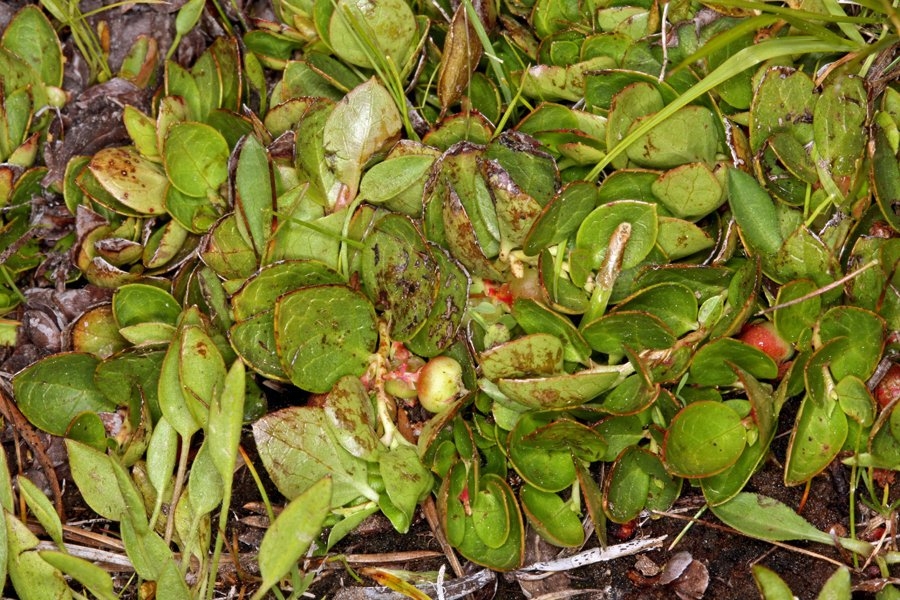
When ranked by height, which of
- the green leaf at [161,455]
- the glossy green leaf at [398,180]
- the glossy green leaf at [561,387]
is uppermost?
the glossy green leaf at [398,180]

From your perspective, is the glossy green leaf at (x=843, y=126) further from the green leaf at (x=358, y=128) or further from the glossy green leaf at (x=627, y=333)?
the green leaf at (x=358, y=128)

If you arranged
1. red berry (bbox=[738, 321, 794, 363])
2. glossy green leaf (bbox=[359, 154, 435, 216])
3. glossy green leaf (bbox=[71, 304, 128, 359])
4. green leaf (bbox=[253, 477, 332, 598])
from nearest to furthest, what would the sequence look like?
green leaf (bbox=[253, 477, 332, 598])
red berry (bbox=[738, 321, 794, 363])
glossy green leaf (bbox=[359, 154, 435, 216])
glossy green leaf (bbox=[71, 304, 128, 359])

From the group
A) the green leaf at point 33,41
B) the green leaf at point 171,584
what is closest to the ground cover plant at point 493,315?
the green leaf at point 171,584

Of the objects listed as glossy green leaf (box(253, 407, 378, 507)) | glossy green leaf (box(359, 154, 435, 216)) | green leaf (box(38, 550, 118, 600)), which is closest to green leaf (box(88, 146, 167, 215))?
glossy green leaf (box(359, 154, 435, 216))

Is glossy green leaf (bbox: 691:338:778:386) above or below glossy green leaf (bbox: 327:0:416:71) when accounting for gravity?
below

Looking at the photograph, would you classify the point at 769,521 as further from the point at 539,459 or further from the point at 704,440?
the point at 539,459

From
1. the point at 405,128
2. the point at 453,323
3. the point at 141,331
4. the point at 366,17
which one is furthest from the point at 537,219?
the point at 141,331

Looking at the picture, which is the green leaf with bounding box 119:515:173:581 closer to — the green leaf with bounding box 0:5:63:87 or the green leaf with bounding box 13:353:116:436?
the green leaf with bounding box 13:353:116:436
